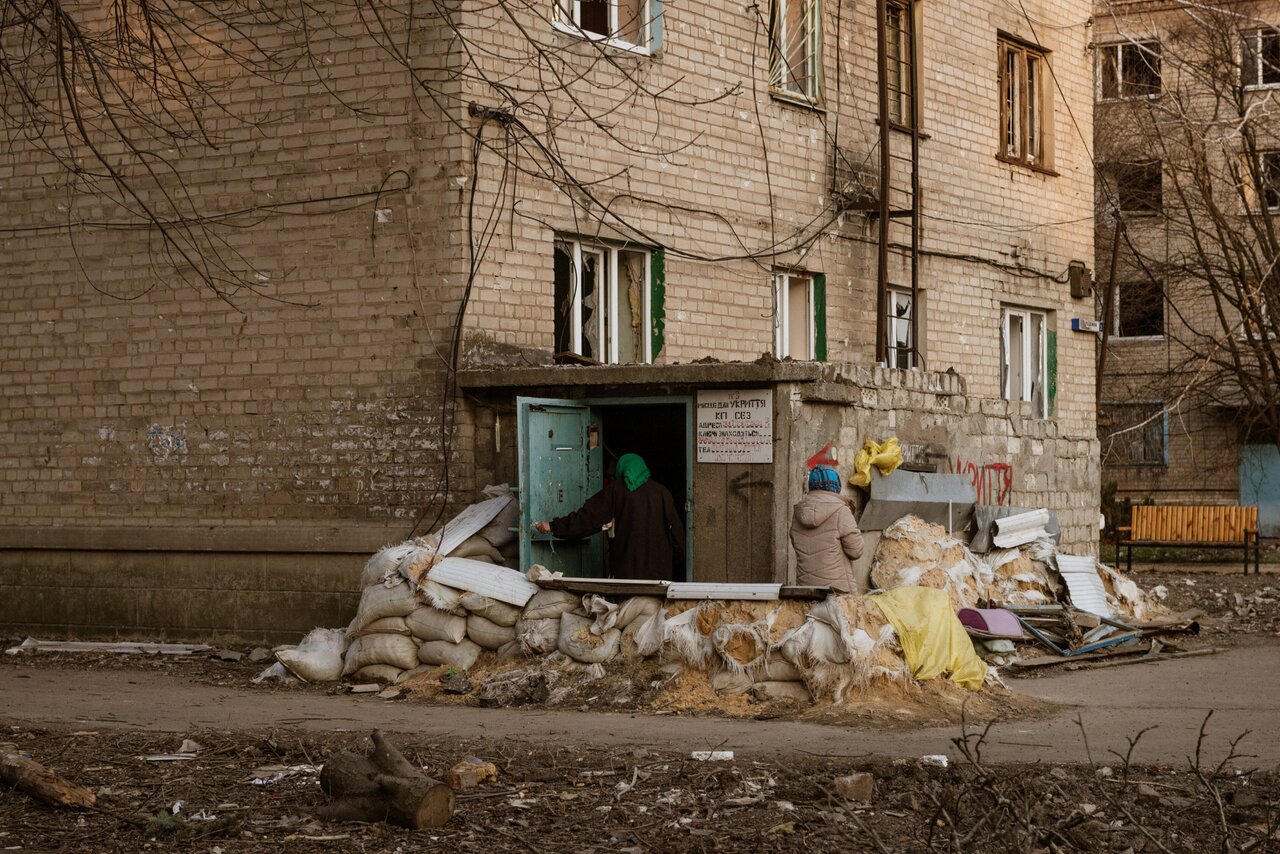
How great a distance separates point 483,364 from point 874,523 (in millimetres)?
3522

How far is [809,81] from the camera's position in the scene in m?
16.4

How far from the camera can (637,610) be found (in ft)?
35.4

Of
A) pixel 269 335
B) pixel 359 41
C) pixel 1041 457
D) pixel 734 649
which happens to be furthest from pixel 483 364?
pixel 1041 457

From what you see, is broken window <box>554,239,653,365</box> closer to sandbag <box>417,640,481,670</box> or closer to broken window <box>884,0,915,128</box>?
sandbag <box>417,640,481,670</box>

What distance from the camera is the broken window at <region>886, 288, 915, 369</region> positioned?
17.5m

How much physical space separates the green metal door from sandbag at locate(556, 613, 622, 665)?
1197 millimetres

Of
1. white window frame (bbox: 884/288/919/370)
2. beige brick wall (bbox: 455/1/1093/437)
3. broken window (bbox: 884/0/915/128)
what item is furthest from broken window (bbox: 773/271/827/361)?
broken window (bbox: 884/0/915/128)

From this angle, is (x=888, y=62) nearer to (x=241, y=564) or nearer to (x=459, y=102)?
(x=459, y=102)

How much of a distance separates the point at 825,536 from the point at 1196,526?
13601mm

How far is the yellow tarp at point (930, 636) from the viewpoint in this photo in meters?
10.5

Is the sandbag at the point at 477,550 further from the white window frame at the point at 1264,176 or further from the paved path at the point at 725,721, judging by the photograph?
the white window frame at the point at 1264,176

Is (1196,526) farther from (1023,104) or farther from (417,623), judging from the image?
(417,623)

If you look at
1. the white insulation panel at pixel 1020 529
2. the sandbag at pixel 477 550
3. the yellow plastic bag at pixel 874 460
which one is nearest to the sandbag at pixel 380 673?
the sandbag at pixel 477 550

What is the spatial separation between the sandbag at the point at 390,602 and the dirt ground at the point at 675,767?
629mm
